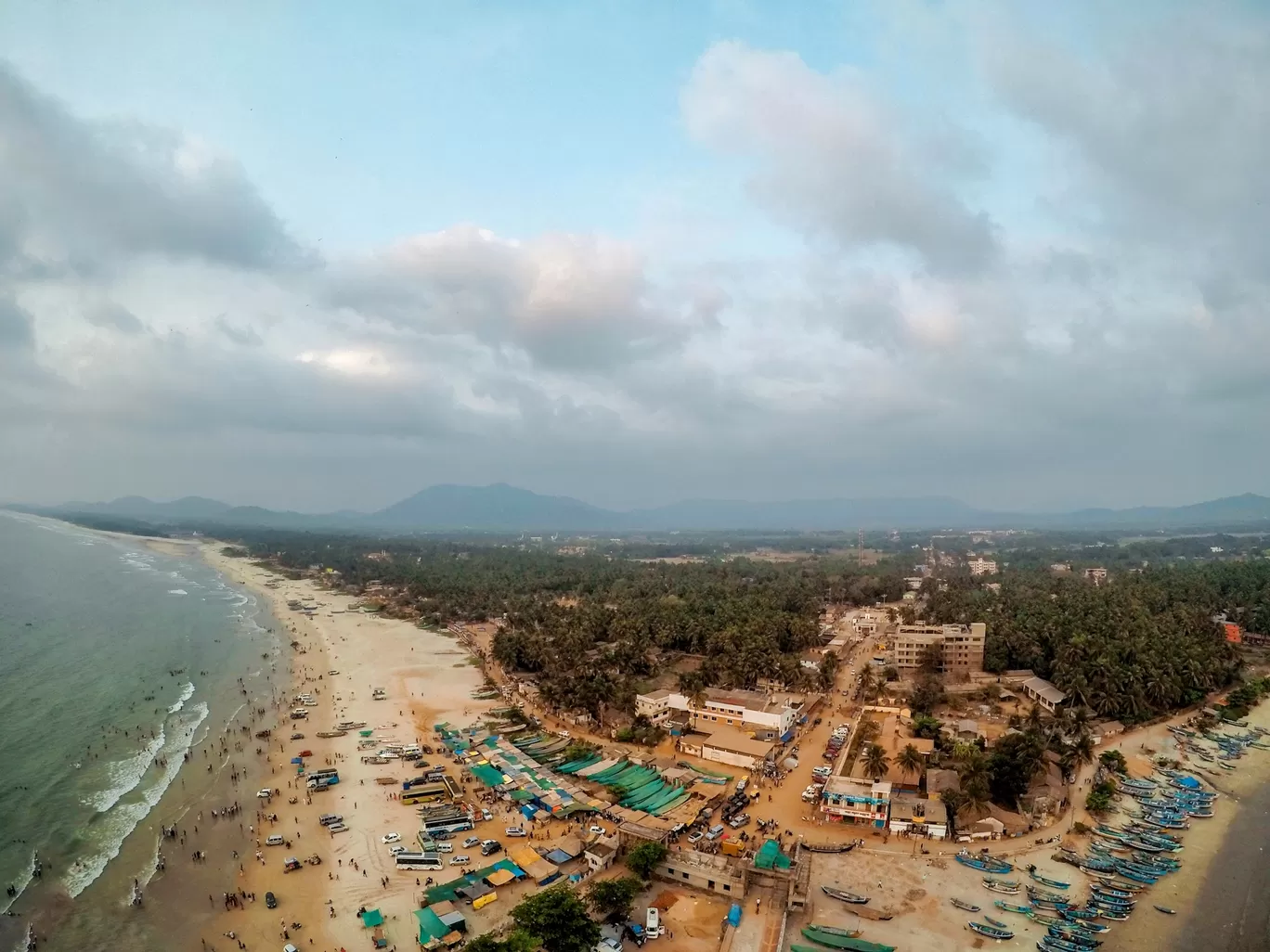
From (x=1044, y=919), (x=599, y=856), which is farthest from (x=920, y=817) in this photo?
(x=599, y=856)

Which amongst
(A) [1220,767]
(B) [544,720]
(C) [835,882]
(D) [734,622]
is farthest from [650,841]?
(D) [734,622]

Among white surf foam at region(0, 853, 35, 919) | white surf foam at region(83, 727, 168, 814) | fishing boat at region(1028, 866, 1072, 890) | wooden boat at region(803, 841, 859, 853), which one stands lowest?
white surf foam at region(0, 853, 35, 919)

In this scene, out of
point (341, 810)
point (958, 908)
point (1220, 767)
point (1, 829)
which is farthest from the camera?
point (1220, 767)

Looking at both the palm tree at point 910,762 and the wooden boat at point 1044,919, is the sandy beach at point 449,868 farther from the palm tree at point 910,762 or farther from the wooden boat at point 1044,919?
the palm tree at point 910,762

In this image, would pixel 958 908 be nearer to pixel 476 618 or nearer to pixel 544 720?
pixel 544 720

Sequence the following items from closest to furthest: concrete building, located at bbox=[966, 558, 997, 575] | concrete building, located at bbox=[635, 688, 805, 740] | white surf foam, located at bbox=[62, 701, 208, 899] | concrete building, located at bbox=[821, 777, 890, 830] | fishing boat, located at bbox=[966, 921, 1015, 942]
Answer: fishing boat, located at bbox=[966, 921, 1015, 942], white surf foam, located at bbox=[62, 701, 208, 899], concrete building, located at bbox=[821, 777, 890, 830], concrete building, located at bbox=[635, 688, 805, 740], concrete building, located at bbox=[966, 558, 997, 575]

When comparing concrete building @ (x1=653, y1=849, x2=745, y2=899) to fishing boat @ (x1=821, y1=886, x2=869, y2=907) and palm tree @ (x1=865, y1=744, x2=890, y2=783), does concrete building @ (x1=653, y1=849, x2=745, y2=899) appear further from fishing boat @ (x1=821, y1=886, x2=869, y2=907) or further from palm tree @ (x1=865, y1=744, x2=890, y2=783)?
palm tree @ (x1=865, y1=744, x2=890, y2=783)

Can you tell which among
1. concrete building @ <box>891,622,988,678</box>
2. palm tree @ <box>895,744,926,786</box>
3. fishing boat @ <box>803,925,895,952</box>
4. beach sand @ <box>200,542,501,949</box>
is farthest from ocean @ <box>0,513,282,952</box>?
concrete building @ <box>891,622,988,678</box>
